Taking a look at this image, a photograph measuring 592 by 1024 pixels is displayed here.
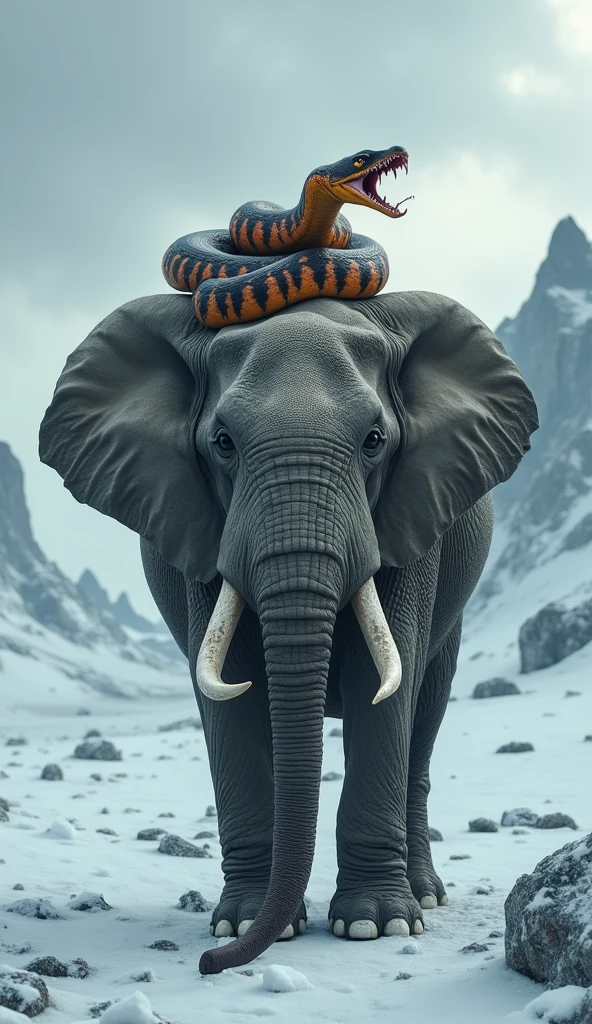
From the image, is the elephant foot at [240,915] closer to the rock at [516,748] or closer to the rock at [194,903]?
the rock at [194,903]

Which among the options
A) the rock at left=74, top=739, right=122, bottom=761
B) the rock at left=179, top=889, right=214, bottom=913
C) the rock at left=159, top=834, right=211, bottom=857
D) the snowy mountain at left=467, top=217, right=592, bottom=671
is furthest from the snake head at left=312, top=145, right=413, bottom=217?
the snowy mountain at left=467, top=217, right=592, bottom=671

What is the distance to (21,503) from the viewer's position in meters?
198

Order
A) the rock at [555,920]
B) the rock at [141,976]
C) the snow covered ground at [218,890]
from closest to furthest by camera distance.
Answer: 1. the rock at [555,920]
2. the snow covered ground at [218,890]
3. the rock at [141,976]

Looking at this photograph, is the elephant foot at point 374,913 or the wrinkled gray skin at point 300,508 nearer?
the wrinkled gray skin at point 300,508

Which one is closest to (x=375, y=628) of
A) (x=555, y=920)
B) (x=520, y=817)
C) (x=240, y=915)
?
(x=240, y=915)

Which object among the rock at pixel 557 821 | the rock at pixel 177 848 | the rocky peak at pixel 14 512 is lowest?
the rock at pixel 177 848

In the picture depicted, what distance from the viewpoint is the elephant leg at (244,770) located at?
7.17m

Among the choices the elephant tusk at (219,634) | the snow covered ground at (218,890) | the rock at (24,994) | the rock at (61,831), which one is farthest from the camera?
the rock at (61,831)

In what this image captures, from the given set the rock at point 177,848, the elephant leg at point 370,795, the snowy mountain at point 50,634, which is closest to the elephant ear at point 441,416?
the elephant leg at point 370,795

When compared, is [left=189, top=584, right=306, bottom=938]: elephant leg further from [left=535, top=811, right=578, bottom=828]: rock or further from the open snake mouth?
[left=535, top=811, right=578, bottom=828]: rock

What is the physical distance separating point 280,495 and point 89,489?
6.66ft

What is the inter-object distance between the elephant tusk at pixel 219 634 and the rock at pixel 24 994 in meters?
1.85

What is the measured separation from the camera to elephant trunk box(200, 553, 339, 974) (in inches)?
235

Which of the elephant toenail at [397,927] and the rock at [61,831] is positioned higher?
the rock at [61,831]
